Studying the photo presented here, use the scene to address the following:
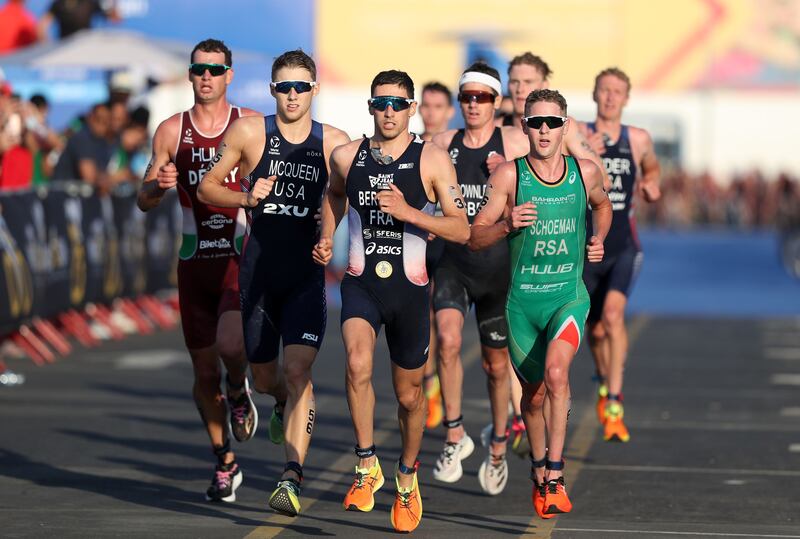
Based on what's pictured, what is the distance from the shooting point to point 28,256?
1636 cm

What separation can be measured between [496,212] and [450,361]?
2.00 m

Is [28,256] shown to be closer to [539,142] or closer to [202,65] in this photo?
[202,65]

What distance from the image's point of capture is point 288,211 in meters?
9.34

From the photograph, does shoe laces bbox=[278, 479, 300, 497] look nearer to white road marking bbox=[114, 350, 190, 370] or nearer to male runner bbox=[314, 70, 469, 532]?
male runner bbox=[314, 70, 469, 532]

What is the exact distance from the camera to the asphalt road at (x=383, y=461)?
9.29 m

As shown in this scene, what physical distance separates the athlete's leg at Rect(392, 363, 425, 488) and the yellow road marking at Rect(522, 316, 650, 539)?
2.24 ft

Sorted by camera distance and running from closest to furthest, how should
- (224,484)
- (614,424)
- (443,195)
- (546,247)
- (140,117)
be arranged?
(443,195)
(546,247)
(224,484)
(614,424)
(140,117)

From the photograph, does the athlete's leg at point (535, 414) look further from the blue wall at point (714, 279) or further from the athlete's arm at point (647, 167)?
the blue wall at point (714, 279)

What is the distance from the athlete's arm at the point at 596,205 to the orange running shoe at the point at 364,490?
1.58 meters

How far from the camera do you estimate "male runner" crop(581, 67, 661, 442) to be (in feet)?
41.7

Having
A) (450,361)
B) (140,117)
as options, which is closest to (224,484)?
(450,361)

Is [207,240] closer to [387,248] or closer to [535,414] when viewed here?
[387,248]

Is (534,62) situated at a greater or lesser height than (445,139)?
greater

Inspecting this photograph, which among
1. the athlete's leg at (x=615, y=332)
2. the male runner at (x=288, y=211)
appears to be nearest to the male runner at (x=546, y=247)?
the male runner at (x=288, y=211)
